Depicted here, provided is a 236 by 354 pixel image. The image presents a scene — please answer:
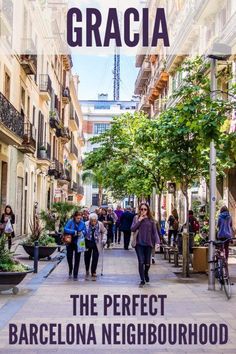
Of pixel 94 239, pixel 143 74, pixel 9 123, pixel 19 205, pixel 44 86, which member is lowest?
pixel 94 239

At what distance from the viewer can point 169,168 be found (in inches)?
555

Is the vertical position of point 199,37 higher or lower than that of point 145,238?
higher

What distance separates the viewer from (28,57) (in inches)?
1027

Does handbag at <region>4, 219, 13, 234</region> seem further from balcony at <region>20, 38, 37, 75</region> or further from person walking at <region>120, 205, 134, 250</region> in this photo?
balcony at <region>20, 38, 37, 75</region>

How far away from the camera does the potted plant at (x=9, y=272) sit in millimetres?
9844

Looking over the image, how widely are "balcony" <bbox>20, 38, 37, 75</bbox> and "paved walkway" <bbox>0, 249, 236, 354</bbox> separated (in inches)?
520

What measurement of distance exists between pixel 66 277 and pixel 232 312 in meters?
5.18

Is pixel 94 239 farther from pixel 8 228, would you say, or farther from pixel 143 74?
pixel 143 74

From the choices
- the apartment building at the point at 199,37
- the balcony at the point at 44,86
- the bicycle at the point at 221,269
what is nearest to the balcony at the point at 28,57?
the apartment building at the point at 199,37

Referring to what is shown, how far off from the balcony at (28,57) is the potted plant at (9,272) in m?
16.6

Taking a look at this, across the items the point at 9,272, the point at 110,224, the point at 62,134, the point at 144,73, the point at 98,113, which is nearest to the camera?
the point at 9,272

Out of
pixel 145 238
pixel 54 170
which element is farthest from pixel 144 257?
pixel 54 170

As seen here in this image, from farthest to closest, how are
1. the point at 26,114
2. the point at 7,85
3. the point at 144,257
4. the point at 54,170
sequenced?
the point at 54,170 → the point at 26,114 → the point at 7,85 → the point at 144,257

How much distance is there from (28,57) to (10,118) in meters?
4.86
